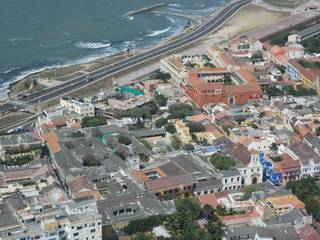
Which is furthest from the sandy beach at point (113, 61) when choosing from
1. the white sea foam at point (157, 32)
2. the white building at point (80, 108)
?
the white building at point (80, 108)

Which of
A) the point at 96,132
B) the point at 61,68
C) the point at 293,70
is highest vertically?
the point at 293,70

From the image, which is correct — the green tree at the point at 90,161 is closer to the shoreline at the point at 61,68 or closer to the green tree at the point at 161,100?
the green tree at the point at 161,100

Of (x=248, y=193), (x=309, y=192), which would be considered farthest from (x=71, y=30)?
(x=309, y=192)

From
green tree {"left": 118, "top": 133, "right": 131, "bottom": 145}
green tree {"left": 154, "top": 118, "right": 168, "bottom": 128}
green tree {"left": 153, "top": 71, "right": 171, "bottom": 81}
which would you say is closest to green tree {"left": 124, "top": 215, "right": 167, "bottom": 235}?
green tree {"left": 118, "top": 133, "right": 131, "bottom": 145}

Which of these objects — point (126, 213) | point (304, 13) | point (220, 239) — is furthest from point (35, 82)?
point (304, 13)

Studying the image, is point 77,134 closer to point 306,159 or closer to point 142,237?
point 142,237

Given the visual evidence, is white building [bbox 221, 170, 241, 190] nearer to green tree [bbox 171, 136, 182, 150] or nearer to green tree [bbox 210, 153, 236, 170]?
green tree [bbox 210, 153, 236, 170]

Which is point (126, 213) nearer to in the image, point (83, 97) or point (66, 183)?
point (66, 183)
